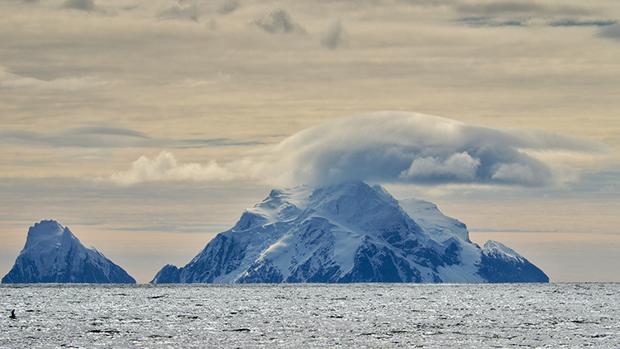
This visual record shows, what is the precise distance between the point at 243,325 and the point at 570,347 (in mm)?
52867

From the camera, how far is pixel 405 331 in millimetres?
133375

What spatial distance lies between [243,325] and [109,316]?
3396 centimetres

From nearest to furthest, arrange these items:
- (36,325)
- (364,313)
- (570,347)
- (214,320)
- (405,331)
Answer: (570,347) → (405,331) → (36,325) → (214,320) → (364,313)

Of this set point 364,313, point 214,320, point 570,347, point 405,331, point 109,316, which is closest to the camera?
point 570,347

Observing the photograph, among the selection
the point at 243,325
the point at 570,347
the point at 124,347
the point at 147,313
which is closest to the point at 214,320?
the point at 243,325

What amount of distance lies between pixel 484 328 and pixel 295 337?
30405mm

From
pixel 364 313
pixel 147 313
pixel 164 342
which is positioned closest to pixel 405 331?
pixel 164 342

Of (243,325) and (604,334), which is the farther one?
(243,325)

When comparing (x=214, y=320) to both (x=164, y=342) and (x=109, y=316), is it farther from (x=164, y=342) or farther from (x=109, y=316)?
(x=164, y=342)

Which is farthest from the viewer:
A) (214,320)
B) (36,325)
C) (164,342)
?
(214,320)

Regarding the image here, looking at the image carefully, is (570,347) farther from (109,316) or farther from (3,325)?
(109,316)

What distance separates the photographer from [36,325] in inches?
5630

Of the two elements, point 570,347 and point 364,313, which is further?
point 364,313

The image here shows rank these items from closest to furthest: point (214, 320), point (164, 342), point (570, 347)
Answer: point (570, 347), point (164, 342), point (214, 320)
